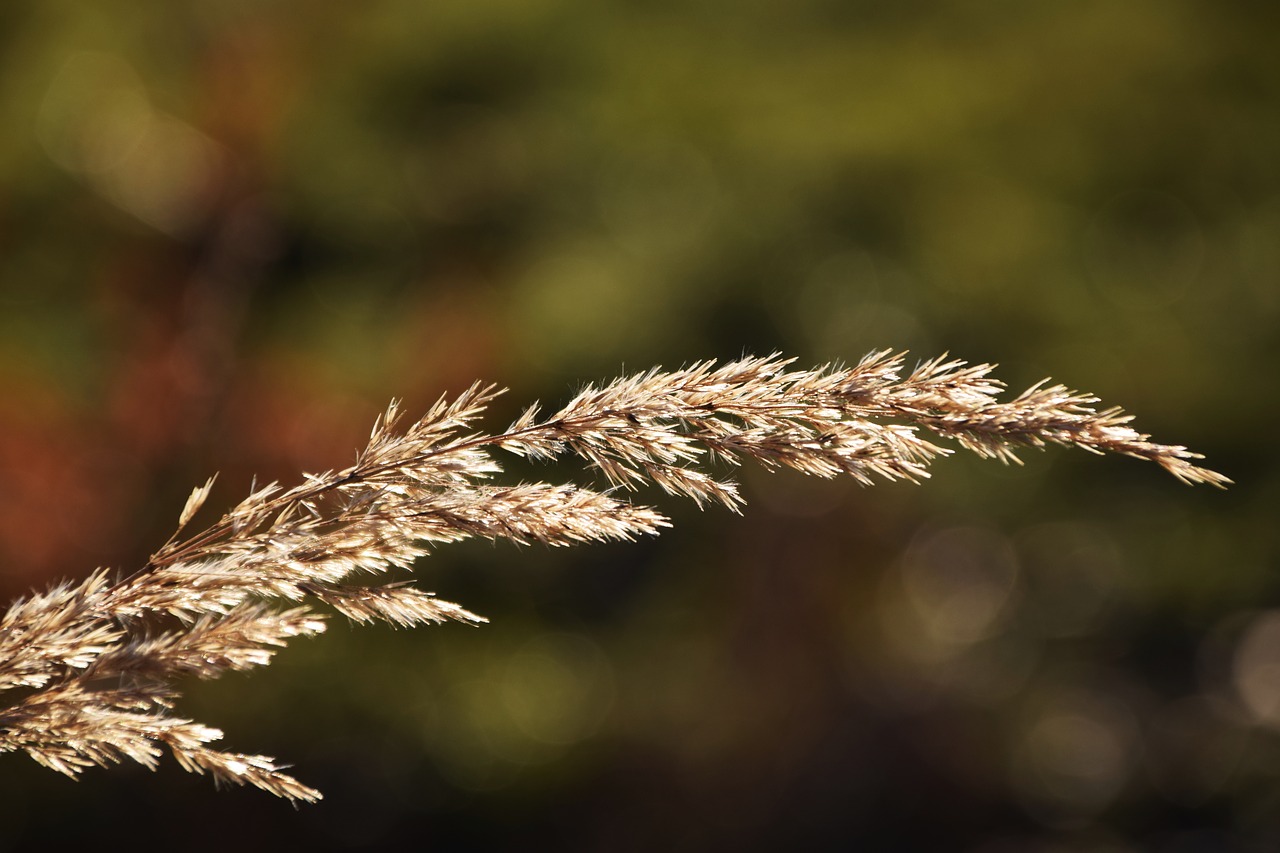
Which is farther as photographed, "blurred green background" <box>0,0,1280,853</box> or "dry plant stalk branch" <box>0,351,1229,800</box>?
"blurred green background" <box>0,0,1280,853</box>

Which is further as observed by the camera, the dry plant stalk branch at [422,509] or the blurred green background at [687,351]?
the blurred green background at [687,351]

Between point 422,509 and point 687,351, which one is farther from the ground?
point 687,351

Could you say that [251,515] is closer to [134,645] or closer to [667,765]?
[134,645]

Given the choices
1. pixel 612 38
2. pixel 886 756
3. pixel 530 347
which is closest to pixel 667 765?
pixel 886 756

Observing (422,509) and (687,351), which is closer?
(422,509)
